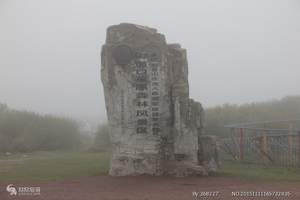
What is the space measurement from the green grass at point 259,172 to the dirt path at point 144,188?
507 millimetres

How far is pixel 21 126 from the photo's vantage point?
59.6 feet

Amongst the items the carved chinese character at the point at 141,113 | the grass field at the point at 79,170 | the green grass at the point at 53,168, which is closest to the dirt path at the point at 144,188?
the grass field at the point at 79,170

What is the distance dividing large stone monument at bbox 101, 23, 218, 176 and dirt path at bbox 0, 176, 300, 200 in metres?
0.39

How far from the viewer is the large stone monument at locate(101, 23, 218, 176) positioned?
9.77 m

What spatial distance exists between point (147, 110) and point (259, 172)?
2.48m

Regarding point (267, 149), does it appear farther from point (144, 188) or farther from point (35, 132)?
point (35, 132)

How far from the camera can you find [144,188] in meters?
8.63

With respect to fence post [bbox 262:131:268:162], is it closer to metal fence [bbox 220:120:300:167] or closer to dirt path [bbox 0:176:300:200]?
metal fence [bbox 220:120:300:167]

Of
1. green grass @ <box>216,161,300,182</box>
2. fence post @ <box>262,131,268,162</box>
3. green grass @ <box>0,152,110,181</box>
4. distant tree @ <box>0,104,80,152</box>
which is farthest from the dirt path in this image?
distant tree @ <box>0,104,80,152</box>

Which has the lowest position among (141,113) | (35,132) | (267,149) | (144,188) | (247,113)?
(144,188)

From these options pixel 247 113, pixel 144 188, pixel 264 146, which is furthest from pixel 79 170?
pixel 247 113

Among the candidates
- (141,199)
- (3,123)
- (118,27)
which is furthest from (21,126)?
(141,199)

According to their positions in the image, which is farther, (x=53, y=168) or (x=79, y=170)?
(x=53, y=168)

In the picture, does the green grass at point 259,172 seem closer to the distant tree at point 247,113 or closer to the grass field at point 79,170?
the grass field at point 79,170
